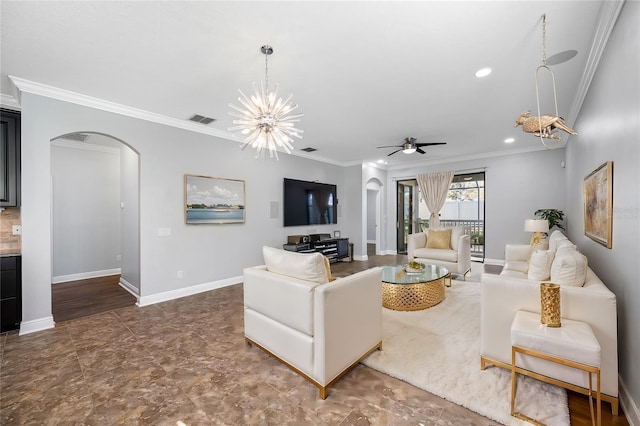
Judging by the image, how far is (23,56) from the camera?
255 centimetres

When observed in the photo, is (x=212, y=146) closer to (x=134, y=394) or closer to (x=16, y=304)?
(x=16, y=304)

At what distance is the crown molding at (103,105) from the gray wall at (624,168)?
15.6ft

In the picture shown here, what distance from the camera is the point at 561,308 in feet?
6.35

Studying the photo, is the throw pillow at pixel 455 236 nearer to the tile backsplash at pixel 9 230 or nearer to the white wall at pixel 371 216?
the white wall at pixel 371 216

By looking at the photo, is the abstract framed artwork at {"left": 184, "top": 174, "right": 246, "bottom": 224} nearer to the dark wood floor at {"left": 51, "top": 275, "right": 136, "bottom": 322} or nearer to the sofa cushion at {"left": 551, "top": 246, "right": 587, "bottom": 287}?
the dark wood floor at {"left": 51, "top": 275, "right": 136, "bottom": 322}

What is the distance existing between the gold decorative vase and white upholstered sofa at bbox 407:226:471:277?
3330mm

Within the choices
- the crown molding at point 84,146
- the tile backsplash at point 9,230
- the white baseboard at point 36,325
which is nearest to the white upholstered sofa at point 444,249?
the white baseboard at point 36,325

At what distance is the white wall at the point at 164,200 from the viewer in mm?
3100

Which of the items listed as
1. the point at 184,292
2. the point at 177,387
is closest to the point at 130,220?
the point at 184,292

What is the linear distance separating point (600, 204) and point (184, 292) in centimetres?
524

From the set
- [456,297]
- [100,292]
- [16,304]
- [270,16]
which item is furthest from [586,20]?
[100,292]

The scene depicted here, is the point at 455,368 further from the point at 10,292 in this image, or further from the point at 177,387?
the point at 10,292

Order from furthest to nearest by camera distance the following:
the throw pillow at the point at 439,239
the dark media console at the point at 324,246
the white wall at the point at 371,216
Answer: the white wall at the point at 371,216
the dark media console at the point at 324,246
the throw pillow at the point at 439,239

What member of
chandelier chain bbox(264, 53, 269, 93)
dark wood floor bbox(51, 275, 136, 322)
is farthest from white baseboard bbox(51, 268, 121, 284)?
chandelier chain bbox(264, 53, 269, 93)
